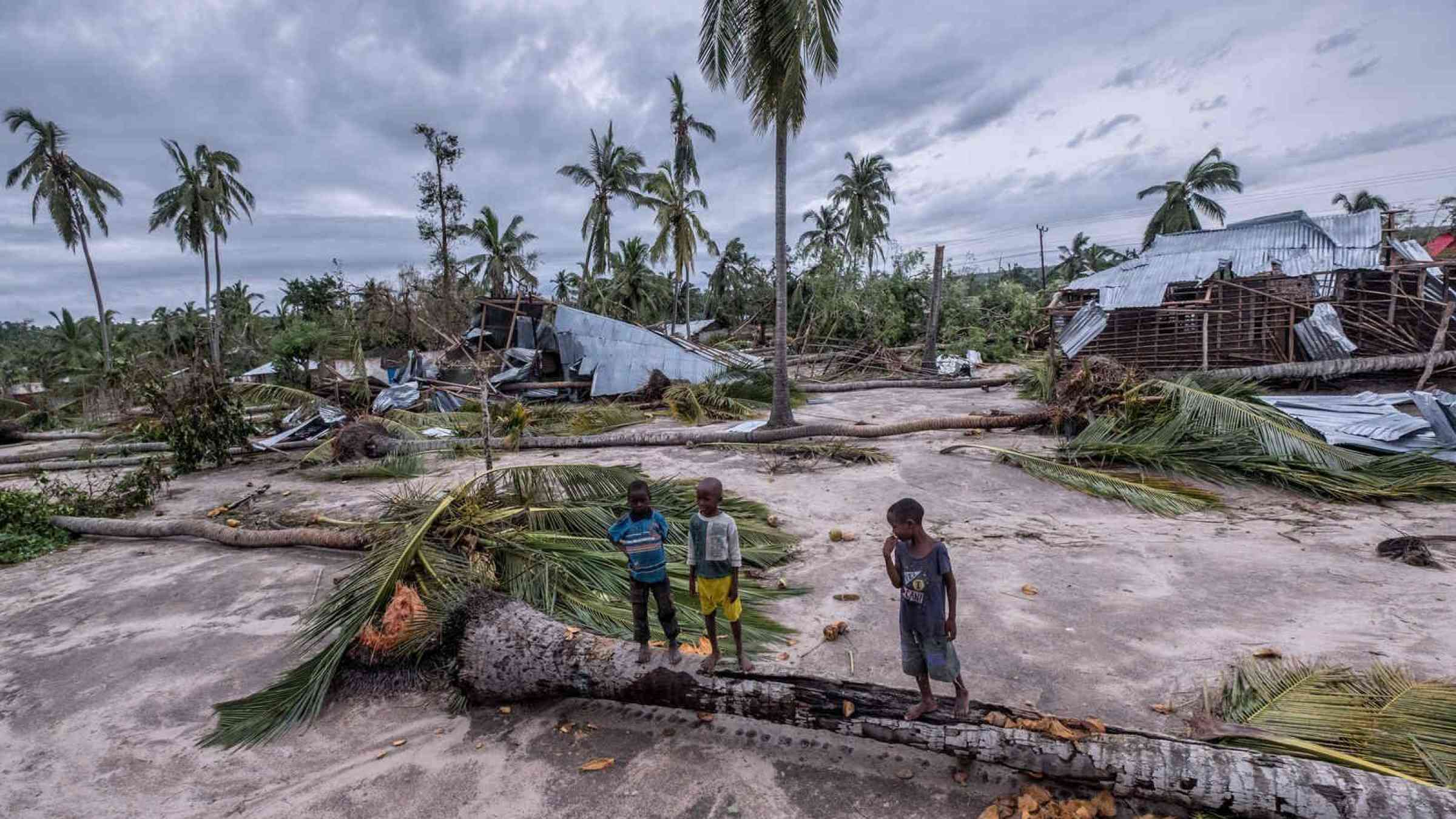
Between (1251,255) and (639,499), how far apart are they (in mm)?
19389

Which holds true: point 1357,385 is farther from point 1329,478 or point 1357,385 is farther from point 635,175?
point 635,175

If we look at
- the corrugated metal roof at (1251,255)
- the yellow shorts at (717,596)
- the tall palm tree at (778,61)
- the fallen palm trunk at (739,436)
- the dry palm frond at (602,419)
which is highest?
the tall palm tree at (778,61)

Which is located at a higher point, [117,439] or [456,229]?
[456,229]

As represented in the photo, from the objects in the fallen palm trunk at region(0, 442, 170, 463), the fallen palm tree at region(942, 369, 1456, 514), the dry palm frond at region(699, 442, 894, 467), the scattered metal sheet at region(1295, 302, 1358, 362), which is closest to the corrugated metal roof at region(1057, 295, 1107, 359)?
the scattered metal sheet at region(1295, 302, 1358, 362)

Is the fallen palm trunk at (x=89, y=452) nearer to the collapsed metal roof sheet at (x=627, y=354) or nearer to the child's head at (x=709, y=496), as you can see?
the collapsed metal roof sheet at (x=627, y=354)

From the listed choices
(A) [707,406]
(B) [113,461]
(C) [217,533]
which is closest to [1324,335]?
(A) [707,406]

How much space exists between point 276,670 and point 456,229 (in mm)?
24536

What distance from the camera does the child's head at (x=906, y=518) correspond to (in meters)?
2.87

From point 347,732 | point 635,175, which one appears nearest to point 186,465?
point 347,732

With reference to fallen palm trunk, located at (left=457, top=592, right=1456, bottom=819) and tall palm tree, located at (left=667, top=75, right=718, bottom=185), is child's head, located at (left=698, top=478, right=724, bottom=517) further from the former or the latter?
tall palm tree, located at (left=667, top=75, right=718, bottom=185)

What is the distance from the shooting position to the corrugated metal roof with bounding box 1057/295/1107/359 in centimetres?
1558

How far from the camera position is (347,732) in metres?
3.52

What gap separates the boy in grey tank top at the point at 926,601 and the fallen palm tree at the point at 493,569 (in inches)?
50.4

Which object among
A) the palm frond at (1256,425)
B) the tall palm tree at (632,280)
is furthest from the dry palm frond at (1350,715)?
the tall palm tree at (632,280)
